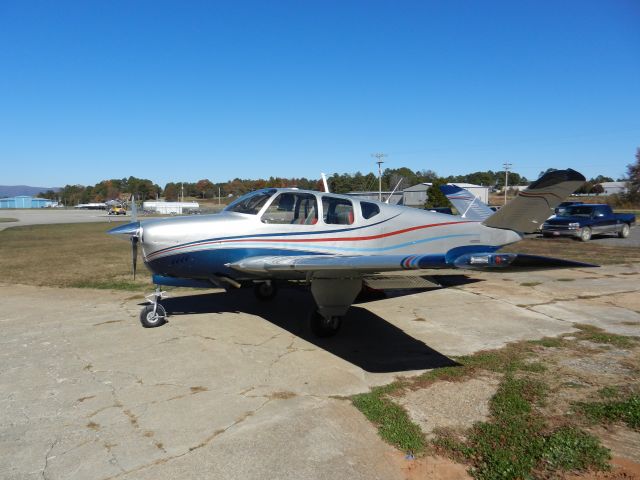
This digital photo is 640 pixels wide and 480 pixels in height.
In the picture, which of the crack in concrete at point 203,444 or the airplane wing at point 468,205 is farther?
the airplane wing at point 468,205

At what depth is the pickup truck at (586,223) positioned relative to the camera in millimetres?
20094

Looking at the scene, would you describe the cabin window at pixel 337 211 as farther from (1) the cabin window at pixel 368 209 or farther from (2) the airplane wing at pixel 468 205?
(2) the airplane wing at pixel 468 205

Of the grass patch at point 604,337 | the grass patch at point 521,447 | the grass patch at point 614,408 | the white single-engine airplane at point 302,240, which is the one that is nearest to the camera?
the grass patch at point 521,447

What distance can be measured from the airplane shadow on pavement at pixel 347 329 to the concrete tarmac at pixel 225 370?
0.04 metres

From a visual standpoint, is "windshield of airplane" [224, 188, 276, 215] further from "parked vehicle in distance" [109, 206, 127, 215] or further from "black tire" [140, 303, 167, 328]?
"parked vehicle in distance" [109, 206, 127, 215]

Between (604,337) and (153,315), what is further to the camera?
(153,315)

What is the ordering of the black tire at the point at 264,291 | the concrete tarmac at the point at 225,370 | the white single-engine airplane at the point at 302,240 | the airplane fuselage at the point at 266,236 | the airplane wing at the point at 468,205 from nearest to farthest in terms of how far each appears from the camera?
the concrete tarmac at the point at 225,370 < the white single-engine airplane at the point at 302,240 < the airplane fuselage at the point at 266,236 < the black tire at the point at 264,291 < the airplane wing at the point at 468,205

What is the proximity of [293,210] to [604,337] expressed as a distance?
523cm

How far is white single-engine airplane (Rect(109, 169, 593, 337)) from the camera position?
6.08 metres

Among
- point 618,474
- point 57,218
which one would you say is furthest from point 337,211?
point 57,218

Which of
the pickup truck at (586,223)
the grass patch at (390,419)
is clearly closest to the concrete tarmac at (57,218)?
the grass patch at (390,419)

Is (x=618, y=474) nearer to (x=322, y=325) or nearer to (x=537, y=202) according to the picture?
(x=322, y=325)

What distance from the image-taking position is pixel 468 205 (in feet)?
33.3

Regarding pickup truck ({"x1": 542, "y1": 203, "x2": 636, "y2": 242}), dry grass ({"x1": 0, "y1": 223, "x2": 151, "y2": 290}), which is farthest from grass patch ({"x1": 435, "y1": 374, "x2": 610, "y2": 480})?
pickup truck ({"x1": 542, "y1": 203, "x2": 636, "y2": 242})
